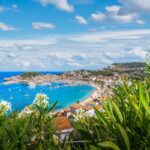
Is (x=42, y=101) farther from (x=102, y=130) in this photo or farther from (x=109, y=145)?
(x=109, y=145)

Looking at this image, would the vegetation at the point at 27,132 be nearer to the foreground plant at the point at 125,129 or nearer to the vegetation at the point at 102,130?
the vegetation at the point at 102,130

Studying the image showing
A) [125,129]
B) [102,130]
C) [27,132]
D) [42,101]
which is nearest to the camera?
[125,129]

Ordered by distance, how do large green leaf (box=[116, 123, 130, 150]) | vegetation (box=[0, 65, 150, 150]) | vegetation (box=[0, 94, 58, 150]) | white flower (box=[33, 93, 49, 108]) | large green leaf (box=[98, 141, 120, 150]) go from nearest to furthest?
1. large green leaf (box=[98, 141, 120, 150])
2. large green leaf (box=[116, 123, 130, 150])
3. vegetation (box=[0, 65, 150, 150])
4. vegetation (box=[0, 94, 58, 150])
5. white flower (box=[33, 93, 49, 108])

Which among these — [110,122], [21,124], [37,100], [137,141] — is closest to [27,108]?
[37,100]

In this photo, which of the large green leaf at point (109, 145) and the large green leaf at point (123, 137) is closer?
the large green leaf at point (109, 145)

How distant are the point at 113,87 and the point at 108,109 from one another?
6.77 feet

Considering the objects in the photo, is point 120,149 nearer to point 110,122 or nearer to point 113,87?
point 110,122

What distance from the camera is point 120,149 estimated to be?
12.6ft

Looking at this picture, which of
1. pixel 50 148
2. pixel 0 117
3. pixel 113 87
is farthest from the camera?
pixel 113 87

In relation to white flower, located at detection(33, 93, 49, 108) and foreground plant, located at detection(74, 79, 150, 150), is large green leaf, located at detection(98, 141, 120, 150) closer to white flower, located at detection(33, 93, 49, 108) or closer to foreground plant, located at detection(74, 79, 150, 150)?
foreground plant, located at detection(74, 79, 150, 150)

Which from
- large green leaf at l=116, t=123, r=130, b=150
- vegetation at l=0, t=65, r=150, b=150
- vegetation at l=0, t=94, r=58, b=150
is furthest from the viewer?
vegetation at l=0, t=94, r=58, b=150

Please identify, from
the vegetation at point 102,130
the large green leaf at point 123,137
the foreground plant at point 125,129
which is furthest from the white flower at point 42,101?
the large green leaf at point 123,137

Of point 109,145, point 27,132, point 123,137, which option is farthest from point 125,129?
point 27,132

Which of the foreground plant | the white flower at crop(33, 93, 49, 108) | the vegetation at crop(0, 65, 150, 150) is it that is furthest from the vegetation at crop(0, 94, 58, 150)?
the white flower at crop(33, 93, 49, 108)
